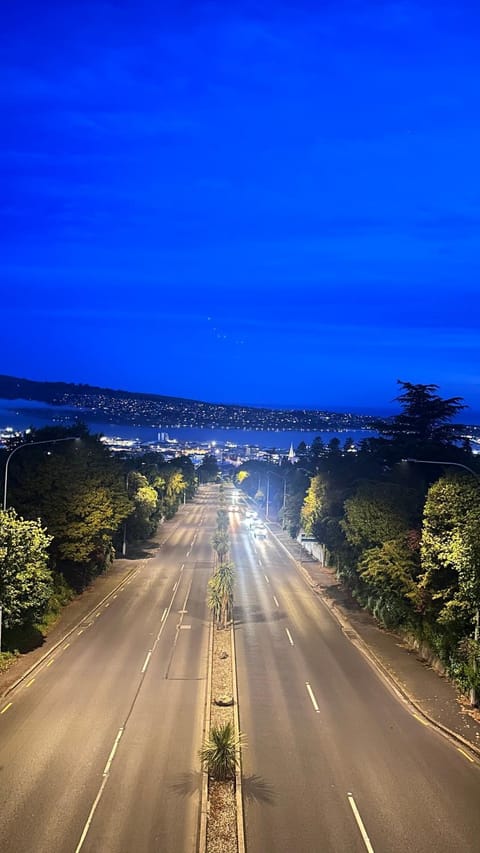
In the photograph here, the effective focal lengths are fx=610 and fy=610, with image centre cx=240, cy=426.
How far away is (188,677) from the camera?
81.4 feet

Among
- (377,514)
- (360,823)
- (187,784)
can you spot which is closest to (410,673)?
(377,514)

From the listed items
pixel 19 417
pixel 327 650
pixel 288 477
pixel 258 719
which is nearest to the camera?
pixel 258 719

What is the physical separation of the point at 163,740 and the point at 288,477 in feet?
234

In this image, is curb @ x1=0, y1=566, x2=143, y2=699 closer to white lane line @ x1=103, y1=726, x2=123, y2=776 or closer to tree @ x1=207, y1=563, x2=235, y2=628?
white lane line @ x1=103, y1=726, x2=123, y2=776

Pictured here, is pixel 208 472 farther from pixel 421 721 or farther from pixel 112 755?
pixel 112 755

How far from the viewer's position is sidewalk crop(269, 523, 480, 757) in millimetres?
20938

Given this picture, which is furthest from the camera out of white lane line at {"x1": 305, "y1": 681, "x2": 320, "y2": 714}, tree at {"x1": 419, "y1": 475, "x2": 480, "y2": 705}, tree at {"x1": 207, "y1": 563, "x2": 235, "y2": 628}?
tree at {"x1": 207, "y1": 563, "x2": 235, "y2": 628}

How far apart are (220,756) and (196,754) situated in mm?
1776

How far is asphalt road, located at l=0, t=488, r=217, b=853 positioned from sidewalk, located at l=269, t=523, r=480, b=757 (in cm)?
799

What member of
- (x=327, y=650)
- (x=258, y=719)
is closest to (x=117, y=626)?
(x=327, y=650)

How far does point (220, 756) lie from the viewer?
16.6 meters

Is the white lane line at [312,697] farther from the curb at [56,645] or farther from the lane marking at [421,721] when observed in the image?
the curb at [56,645]

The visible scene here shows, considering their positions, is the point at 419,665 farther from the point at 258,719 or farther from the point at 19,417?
the point at 19,417

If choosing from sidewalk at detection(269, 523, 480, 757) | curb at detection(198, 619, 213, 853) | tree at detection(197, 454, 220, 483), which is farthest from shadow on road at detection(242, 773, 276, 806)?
tree at detection(197, 454, 220, 483)
